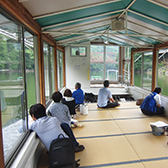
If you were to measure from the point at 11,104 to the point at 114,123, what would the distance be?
7.96 feet

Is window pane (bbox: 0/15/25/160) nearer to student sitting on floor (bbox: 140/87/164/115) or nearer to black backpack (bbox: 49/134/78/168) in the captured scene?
black backpack (bbox: 49/134/78/168)

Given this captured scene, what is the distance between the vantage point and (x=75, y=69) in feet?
23.1

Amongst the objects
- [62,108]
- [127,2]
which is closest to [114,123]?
[62,108]

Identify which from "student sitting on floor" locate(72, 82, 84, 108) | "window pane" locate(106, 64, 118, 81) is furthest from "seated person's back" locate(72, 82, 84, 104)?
"window pane" locate(106, 64, 118, 81)

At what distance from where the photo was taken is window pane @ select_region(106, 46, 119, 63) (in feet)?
26.8

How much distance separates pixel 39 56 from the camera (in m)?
2.80

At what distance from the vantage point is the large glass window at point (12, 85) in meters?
1.46

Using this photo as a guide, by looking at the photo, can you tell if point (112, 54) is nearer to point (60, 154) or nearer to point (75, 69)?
point (75, 69)

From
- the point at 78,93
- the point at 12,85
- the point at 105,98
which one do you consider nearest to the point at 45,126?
the point at 12,85

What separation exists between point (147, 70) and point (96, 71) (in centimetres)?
303

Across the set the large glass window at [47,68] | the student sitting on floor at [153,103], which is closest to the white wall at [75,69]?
the large glass window at [47,68]

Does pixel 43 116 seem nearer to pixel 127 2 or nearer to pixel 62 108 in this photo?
pixel 62 108

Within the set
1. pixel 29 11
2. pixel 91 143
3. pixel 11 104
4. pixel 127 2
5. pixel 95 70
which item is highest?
pixel 127 2

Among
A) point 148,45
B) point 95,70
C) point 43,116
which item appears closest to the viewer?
point 43,116
